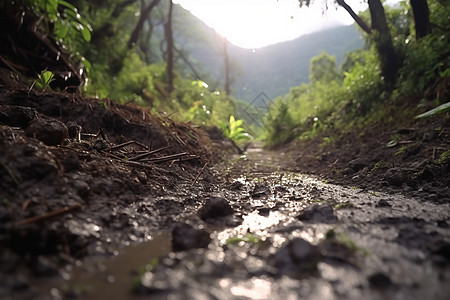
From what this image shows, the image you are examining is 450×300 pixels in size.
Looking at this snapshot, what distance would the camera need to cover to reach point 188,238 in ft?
3.77

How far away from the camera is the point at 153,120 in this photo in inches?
129

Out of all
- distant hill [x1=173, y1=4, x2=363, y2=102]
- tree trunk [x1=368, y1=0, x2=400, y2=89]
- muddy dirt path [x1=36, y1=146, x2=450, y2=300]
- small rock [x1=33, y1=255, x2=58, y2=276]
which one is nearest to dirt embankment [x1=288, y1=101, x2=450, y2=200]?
muddy dirt path [x1=36, y1=146, x2=450, y2=300]

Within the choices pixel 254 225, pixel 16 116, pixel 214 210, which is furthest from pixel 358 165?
pixel 16 116

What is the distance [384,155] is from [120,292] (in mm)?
3096

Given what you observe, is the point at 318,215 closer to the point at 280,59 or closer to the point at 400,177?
the point at 400,177

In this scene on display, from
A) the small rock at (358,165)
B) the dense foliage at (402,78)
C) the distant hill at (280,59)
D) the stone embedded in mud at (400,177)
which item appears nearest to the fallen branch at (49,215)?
the stone embedded in mud at (400,177)

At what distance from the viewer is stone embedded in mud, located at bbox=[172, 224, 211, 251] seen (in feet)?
3.72

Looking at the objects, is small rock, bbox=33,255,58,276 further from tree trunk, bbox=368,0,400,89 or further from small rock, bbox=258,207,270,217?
tree trunk, bbox=368,0,400,89

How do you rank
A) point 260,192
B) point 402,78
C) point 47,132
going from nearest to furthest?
point 47,132 < point 260,192 < point 402,78

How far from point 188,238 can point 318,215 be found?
0.80m

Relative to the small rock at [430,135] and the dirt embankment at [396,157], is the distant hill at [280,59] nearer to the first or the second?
the dirt embankment at [396,157]

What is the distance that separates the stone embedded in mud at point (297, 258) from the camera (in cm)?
94

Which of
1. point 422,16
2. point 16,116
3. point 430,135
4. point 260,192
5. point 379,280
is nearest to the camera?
point 379,280

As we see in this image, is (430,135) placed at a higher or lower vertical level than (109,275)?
higher
